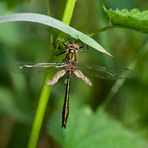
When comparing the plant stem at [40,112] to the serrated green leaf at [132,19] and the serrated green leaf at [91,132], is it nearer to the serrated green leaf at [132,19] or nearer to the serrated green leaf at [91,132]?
the serrated green leaf at [132,19]

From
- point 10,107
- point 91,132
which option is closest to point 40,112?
point 91,132

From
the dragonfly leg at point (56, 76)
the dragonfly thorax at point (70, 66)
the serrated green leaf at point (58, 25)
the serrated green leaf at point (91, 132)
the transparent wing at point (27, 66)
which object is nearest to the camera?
the serrated green leaf at point (58, 25)

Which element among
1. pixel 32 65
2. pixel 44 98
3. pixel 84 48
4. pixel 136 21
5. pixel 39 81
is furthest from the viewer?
pixel 39 81

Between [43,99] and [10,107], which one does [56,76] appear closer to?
[43,99]

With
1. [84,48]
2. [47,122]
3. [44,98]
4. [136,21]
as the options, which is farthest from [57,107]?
[136,21]

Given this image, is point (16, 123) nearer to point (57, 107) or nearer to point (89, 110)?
point (57, 107)

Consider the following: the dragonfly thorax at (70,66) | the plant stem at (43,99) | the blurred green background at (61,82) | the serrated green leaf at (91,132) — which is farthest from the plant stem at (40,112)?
the blurred green background at (61,82)

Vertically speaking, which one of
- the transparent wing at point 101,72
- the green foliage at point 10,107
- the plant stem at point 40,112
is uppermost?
the green foliage at point 10,107
